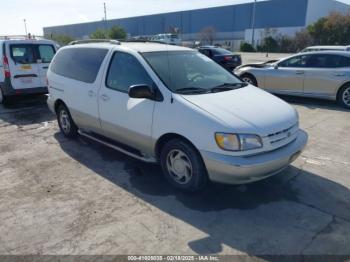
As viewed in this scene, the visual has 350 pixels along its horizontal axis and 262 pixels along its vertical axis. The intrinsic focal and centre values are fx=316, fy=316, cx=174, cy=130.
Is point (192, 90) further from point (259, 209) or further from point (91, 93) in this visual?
point (91, 93)

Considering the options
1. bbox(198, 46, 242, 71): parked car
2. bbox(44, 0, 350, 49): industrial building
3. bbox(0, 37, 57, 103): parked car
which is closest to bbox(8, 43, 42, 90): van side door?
bbox(0, 37, 57, 103): parked car

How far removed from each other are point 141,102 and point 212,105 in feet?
3.22

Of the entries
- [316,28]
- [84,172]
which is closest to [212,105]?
[84,172]

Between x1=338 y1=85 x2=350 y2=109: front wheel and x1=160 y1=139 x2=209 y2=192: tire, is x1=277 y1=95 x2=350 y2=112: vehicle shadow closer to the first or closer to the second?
x1=338 y1=85 x2=350 y2=109: front wheel

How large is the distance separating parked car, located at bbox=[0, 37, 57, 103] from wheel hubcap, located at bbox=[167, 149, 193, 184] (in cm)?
Answer: 614

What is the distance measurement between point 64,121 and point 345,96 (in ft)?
22.9

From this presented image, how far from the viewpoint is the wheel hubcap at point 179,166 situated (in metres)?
3.83

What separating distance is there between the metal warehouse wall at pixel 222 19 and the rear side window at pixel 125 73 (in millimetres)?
60541

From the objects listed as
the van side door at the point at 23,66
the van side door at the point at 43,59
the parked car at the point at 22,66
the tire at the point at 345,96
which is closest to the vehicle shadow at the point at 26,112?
the parked car at the point at 22,66

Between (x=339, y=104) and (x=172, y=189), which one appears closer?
(x=172, y=189)

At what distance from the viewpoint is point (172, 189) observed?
4070 mm

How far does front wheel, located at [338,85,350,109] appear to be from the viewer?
8.24 meters

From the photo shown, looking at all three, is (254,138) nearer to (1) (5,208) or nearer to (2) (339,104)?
(1) (5,208)

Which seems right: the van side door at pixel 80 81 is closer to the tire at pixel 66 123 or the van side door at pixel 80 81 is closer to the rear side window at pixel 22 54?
the tire at pixel 66 123
